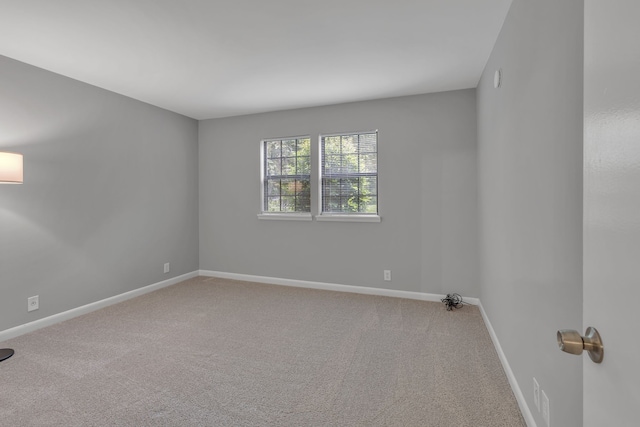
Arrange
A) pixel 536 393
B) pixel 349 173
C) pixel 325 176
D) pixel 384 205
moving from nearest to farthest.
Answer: pixel 536 393
pixel 384 205
pixel 349 173
pixel 325 176

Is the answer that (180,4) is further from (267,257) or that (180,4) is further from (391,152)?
(267,257)

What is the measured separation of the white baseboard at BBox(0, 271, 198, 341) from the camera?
2.71m

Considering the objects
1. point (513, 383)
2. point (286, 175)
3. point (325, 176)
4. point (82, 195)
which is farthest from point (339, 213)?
point (82, 195)

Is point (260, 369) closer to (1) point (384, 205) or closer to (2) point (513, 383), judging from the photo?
(2) point (513, 383)

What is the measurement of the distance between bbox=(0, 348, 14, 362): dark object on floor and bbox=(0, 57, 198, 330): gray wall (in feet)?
1.04

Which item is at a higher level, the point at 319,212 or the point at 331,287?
the point at 319,212

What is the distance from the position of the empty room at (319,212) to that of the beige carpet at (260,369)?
2 centimetres

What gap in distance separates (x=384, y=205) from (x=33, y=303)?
3.65 metres

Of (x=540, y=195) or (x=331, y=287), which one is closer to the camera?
(x=540, y=195)

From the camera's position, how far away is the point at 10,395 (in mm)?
1890

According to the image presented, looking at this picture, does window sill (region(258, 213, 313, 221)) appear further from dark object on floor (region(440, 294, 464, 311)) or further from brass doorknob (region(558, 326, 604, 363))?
brass doorknob (region(558, 326, 604, 363))

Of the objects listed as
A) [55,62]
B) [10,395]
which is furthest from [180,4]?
[10,395]

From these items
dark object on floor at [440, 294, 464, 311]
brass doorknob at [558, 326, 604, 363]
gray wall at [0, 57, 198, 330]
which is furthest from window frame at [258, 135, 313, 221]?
brass doorknob at [558, 326, 604, 363]

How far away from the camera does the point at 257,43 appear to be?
2.47 m
